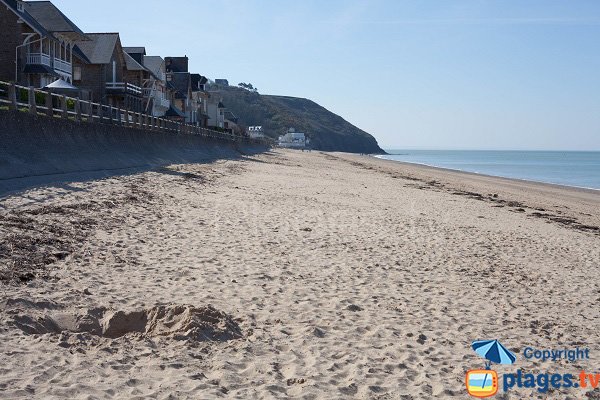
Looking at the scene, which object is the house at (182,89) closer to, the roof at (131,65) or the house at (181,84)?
the house at (181,84)

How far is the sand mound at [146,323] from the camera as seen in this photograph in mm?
6145

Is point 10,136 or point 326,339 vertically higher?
point 10,136

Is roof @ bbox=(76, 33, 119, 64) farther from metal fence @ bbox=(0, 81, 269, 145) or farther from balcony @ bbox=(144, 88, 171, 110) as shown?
metal fence @ bbox=(0, 81, 269, 145)

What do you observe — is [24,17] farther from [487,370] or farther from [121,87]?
[487,370]

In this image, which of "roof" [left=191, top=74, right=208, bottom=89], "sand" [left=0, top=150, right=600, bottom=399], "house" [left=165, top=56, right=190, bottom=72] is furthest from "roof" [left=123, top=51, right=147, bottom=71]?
"sand" [left=0, top=150, right=600, bottom=399]

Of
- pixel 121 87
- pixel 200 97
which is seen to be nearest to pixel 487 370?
pixel 121 87

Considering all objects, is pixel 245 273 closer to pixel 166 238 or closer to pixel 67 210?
pixel 166 238

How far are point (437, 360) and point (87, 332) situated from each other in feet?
11.3

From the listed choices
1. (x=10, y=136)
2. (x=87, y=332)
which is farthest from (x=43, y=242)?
(x=10, y=136)

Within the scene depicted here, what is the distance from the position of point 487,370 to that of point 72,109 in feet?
83.2

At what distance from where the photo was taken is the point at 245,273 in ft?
29.1

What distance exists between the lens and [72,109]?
27.7 metres

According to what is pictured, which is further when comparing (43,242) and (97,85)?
(97,85)

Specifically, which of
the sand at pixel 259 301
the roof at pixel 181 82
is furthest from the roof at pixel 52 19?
the roof at pixel 181 82
